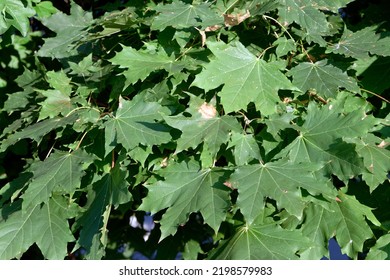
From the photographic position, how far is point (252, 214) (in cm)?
184

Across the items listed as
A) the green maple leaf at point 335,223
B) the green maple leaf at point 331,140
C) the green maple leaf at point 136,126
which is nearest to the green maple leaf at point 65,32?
the green maple leaf at point 136,126

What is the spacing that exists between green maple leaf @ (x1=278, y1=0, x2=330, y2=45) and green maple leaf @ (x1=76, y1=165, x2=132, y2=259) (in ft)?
2.86

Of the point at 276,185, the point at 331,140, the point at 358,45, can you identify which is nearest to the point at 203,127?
the point at 276,185

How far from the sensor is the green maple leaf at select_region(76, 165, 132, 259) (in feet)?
6.91

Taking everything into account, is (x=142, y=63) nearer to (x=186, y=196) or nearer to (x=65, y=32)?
(x=186, y=196)

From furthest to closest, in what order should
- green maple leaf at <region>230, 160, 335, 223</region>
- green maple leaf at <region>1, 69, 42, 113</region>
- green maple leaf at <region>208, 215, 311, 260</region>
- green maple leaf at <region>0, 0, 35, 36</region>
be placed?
green maple leaf at <region>1, 69, 42, 113</region> < green maple leaf at <region>0, 0, 35, 36</region> < green maple leaf at <region>208, 215, 311, 260</region> < green maple leaf at <region>230, 160, 335, 223</region>

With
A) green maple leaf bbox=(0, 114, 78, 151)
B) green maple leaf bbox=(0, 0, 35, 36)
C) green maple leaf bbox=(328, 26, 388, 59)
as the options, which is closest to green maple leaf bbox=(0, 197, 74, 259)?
green maple leaf bbox=(0, 114, 78, 151)

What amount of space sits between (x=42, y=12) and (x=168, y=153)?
52.3 inches

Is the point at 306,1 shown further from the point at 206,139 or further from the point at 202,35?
the point at 206,139

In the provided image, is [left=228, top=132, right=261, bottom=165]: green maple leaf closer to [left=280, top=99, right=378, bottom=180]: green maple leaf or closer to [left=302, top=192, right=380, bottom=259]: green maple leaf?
[left=280, top=99, right=378, bottom=180]: green maple leaf

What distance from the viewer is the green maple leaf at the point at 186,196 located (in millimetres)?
1923

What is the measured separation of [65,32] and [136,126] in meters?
1.02

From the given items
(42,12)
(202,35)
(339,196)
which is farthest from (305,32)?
(42,12)

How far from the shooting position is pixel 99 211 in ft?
7.12
